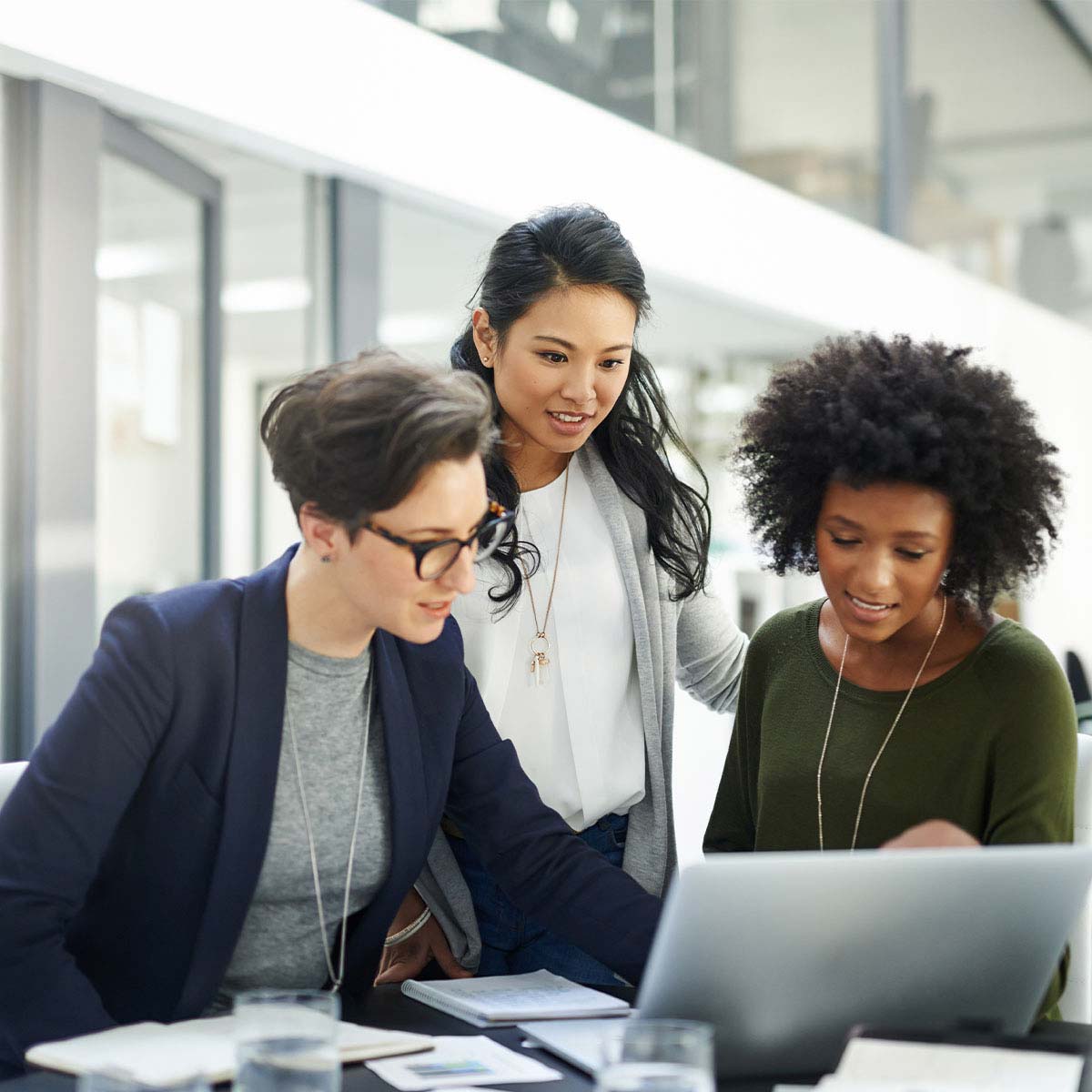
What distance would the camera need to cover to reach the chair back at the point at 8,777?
5.20 feet

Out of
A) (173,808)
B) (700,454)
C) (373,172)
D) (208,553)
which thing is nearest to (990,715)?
(173,808)

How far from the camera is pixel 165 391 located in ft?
14.0

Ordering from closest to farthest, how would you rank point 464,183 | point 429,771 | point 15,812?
point 15,812 → point 429,771 → point 464,183

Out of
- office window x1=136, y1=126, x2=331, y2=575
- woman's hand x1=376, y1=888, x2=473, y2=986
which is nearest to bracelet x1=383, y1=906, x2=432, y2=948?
woman's hand x1=376, y1=888, x2=473, y2=986

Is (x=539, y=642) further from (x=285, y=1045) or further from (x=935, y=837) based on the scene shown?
(x=285, y=1045)

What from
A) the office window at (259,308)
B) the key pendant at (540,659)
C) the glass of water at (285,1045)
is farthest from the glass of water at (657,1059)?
the office window at (259,308)

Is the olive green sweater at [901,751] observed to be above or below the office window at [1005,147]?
below

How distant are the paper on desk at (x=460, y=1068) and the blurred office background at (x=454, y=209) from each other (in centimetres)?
78

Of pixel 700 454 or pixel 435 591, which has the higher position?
pixel 700 454

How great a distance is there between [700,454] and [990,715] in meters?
7.15

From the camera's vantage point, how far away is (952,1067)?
115 cm

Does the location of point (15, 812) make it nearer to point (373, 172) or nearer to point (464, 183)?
point (373, 172)

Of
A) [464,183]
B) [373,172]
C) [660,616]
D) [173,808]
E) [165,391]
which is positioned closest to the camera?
[173,808]

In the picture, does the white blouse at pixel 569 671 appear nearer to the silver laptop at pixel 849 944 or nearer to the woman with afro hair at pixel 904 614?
the woman with afro hair at pixel 904 614
